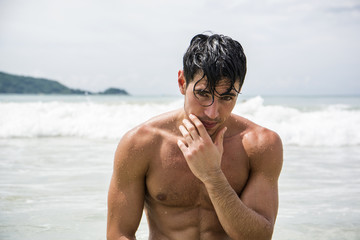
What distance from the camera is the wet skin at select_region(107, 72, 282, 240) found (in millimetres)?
2295

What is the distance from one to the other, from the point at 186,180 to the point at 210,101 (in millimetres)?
523

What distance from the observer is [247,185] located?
244 cm

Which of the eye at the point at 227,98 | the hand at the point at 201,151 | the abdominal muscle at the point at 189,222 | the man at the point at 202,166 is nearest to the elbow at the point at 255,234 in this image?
the man at the point at 202,166

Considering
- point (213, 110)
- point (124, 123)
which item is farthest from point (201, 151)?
point (124, 123)

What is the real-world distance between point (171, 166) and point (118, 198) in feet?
1.10

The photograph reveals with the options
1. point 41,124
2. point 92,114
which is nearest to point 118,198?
point 41,124

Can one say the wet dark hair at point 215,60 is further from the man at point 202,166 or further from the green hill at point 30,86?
the green hill at point 30,86

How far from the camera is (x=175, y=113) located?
2.50 meters

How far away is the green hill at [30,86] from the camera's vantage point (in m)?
46.1

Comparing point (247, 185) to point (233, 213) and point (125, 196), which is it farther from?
point (125, 196)

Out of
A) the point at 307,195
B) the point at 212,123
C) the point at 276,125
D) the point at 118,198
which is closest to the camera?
the point at 212,123

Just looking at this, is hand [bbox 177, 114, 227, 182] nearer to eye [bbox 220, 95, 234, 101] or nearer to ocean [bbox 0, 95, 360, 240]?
eye [bbox 220, 95, 234, 101]

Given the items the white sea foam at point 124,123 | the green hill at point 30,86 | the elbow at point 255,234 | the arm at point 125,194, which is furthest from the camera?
the green hill at point 30,86

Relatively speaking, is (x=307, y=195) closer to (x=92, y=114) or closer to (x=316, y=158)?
(x=316, y=158)
